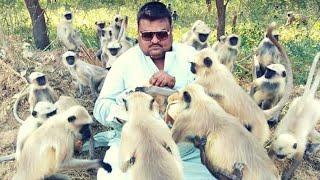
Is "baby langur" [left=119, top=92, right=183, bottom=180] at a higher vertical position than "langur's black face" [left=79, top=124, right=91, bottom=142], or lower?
higher

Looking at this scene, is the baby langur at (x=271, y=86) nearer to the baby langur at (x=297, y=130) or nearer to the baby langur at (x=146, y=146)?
the baby langur at (x=297, y=130)

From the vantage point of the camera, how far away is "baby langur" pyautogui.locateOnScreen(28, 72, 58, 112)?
5.74 m

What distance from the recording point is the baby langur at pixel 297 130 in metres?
4.25

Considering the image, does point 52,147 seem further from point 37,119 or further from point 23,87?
point 23,87

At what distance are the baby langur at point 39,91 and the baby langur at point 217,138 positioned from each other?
266 cm

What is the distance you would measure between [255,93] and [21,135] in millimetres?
2477

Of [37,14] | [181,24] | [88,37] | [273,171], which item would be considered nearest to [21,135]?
[273,171]

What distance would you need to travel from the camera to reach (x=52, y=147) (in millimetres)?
3744

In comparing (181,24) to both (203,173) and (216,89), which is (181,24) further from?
(203,173)

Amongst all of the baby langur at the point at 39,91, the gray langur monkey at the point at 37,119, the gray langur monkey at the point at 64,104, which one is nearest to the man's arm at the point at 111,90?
the gray langur monkey at the point at 37,119

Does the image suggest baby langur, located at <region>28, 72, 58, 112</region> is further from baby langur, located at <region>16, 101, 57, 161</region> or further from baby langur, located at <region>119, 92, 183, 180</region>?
baby langur, located at <region>119, 92, 183, 180</region>

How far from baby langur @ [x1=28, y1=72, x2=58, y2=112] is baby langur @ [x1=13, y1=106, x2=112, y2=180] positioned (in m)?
1.93

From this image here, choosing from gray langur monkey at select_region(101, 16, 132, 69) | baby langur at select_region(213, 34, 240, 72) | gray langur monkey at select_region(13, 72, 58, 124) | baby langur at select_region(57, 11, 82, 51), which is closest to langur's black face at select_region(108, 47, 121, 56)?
gray langur monkey at select_region(101, 16, 132, 69)

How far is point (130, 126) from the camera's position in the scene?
3.08 m
